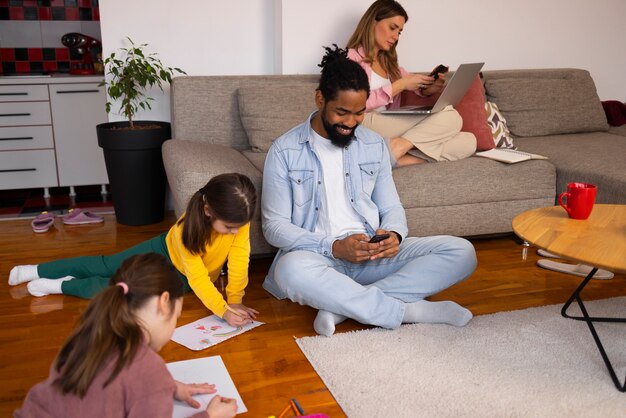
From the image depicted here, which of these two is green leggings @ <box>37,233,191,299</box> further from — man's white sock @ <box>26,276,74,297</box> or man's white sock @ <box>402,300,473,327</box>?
man's white sock @ <box>402,300,473,327</box>

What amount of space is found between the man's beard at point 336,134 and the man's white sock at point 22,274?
133 centimetres

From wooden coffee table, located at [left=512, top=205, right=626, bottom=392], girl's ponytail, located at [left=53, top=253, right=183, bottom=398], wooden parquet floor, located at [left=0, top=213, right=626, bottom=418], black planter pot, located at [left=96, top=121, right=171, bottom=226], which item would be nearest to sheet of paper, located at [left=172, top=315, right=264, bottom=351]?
wooden parquet floor, located at [left=0, top=213, right=626, bottom=418]

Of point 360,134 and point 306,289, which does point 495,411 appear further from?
point 360,134

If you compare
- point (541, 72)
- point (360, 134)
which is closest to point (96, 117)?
point (360, 134)

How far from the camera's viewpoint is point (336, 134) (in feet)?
7.71

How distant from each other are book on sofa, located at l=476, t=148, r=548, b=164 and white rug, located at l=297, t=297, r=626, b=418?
0.91 meters

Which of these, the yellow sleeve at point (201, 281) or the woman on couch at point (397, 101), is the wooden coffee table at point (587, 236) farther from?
the yellow sleeve at point (201, 281)

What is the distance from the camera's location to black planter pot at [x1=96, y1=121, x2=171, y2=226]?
3295mm

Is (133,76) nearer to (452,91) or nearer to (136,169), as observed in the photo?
(136,169)

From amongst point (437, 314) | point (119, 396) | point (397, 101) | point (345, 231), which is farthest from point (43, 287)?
point (397, 101)

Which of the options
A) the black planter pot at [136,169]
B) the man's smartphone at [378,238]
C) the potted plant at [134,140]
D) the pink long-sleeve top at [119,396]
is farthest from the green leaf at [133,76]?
the pink long-sleeve top at [119,396]

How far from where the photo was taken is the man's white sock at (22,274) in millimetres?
2617

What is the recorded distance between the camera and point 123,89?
330 centimetres

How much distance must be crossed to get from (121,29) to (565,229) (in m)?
2.55
